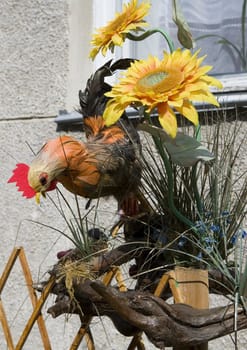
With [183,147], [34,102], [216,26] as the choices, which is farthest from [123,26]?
[34,102]

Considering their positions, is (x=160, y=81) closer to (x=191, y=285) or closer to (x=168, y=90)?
(x=168, y=90)

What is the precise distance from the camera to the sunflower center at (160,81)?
1.46m

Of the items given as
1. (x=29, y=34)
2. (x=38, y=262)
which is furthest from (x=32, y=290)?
(x=29, y=34)

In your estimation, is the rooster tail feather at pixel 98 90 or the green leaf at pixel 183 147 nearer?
the green leaf at pixel 183 147

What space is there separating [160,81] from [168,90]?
36 mm

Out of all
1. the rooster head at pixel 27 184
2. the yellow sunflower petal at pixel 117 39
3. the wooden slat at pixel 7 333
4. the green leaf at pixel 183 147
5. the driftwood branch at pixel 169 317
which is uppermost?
the yellow sunflower petal at pixel 117 39

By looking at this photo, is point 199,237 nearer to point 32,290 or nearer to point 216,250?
point 216,250

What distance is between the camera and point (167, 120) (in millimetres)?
1447

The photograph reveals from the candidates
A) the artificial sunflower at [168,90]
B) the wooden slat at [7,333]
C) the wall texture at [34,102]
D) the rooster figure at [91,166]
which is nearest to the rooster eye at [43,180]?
the rooster figure at [91,166]

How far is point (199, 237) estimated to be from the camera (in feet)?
5.24

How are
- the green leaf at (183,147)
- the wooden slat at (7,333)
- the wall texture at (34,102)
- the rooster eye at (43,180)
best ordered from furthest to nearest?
the wall texture at (34,102) → the wooden slat at (7,333) → the rooster eye at (43,180) → the green leaf at (183,147)

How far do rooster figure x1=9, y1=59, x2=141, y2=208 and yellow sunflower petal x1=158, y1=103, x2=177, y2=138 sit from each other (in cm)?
29

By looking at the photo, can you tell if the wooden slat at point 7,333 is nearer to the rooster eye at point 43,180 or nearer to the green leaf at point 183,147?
the rooster eye at point 43,180

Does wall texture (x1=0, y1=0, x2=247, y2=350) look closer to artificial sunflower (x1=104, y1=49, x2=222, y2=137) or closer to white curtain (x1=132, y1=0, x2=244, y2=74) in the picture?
white curtain (x1=132, y1=0, x2=244, y2=74)
